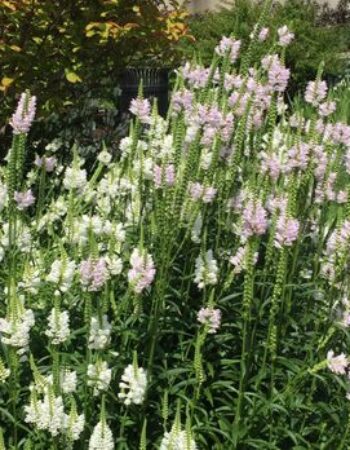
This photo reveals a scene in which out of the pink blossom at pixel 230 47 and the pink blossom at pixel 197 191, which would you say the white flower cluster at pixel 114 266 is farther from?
Result: the pink blossom at pixel 230 47

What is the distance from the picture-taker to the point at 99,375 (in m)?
2.70

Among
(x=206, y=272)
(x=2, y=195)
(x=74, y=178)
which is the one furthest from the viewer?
(x=74, y=178)

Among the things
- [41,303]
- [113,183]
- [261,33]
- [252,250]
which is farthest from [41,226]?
[252,250]

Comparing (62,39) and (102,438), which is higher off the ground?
(62,39)

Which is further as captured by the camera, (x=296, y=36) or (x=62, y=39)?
(x=296, y=36)

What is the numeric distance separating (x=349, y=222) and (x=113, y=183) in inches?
61.3

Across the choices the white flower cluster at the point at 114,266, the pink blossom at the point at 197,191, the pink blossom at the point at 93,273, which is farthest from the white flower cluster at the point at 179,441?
the pink blossom at the point at 197,191

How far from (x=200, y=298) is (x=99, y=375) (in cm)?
89

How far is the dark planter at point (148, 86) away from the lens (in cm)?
791

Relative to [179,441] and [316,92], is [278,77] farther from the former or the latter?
[179,441]

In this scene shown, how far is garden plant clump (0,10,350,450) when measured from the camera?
8.89 ft

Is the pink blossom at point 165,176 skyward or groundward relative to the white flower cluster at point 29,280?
skyward

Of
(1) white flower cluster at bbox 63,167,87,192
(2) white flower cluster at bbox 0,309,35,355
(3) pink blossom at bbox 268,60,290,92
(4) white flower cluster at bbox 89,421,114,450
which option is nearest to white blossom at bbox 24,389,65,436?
(4) white flower cluster at bbox 89,421,114,450

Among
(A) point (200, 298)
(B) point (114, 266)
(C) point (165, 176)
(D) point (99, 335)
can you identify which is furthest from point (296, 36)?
(D) point (99, 335)
